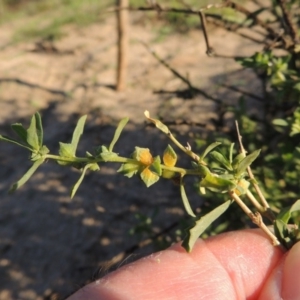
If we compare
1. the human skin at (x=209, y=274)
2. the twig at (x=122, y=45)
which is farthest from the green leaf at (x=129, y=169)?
the twig at (x=122, y=45)

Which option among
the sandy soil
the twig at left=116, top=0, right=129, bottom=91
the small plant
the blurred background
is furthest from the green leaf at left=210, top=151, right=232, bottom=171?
the twig at left=116, top=0, right=129, bottom=91

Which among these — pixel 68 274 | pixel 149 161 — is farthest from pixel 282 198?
pixel 68 274

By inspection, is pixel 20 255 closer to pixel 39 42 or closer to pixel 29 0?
pixel 39 42

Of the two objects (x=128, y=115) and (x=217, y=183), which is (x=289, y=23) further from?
(x=128, y=115)

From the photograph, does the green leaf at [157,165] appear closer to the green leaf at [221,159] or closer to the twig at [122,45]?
the green leaf at [221,159]

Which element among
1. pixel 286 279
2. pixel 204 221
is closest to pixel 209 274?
pixel 286 279

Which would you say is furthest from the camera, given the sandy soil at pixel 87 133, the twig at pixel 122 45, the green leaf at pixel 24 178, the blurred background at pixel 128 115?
the twig at pixel 122 45
